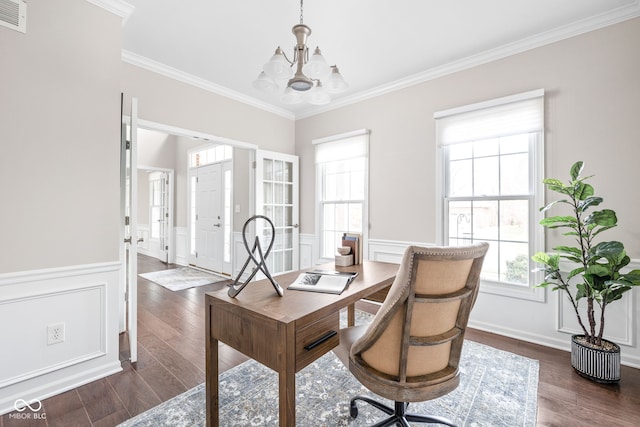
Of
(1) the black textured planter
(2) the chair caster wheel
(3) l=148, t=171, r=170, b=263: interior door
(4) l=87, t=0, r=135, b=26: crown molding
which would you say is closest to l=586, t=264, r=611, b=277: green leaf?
(1) the black textured planter

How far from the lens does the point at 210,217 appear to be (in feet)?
18.3

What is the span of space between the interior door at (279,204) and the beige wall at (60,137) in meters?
2.08

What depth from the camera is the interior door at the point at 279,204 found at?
4.16 metres

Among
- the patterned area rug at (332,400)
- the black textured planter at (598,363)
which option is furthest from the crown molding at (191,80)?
the black textured planter at (598,363)

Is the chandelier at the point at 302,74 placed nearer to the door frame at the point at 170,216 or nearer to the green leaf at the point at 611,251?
the green leaf at the point at 611,251

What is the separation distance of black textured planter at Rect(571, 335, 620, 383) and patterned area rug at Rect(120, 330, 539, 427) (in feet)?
0.97

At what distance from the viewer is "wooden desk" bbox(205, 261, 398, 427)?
1.11m

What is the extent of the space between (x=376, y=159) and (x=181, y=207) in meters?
4.67

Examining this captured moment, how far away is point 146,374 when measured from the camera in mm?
2080

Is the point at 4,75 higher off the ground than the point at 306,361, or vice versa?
the point at 4,75

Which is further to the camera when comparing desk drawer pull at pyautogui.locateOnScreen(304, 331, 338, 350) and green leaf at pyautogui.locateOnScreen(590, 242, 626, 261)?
green leaf at pyautogui.locateOnScreen(590, 242, 626, 261)

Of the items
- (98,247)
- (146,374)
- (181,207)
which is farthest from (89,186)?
(181,207)

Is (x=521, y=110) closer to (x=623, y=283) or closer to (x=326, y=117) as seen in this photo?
(x=623, y=283)

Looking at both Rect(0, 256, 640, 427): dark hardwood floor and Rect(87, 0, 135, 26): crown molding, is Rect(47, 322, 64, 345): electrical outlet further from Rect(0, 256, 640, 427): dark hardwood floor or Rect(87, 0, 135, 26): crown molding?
Rect(87, 0, 135, 26): crown molding
